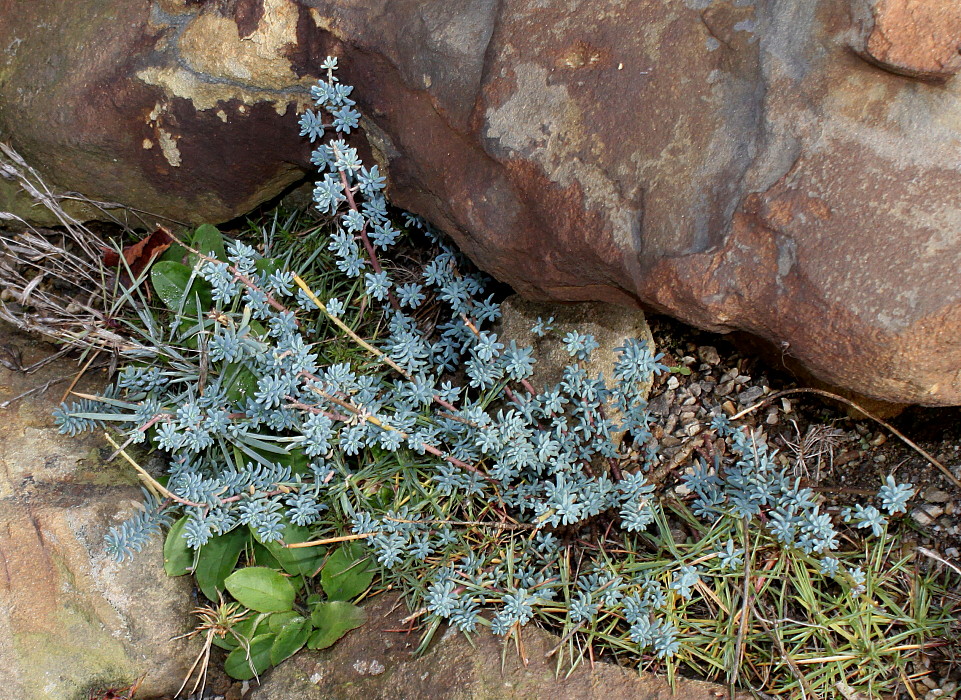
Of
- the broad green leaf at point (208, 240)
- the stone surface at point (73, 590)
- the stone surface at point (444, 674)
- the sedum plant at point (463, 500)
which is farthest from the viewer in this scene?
the broad green leaf at point (208, 240)

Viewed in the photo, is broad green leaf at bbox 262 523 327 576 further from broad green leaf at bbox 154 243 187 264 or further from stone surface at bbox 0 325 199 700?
broad green leaf at bbox 154 243 187 264

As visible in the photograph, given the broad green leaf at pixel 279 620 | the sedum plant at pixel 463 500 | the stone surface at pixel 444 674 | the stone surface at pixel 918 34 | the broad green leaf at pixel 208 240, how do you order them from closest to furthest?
the stone surface at pixel 918 34, the stone surface at pixel 444 674, the sedum plant at pixel 463 500, the broad green leaf at pixel 279 620, the broad green leaf at pixel 208 240

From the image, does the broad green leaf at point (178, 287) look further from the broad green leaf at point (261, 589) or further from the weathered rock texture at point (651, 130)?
the broad green leaf at point (261, 589)

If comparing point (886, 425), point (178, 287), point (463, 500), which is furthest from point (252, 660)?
point (886, 425)

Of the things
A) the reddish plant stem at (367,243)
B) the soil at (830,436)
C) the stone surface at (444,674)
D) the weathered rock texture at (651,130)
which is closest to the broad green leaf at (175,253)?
the weathered rock texture at (651,130)

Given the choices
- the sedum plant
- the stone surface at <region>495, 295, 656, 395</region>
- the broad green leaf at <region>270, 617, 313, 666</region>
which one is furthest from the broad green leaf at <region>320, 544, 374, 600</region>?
the stone surface at <region>495, 295, 656, 395</region>

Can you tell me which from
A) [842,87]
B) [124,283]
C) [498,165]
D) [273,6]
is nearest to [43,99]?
[124,283]
